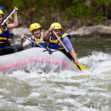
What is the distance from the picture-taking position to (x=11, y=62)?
6242mm

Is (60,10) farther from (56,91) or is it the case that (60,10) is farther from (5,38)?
(56,91)

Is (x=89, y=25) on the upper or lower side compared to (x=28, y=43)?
upper

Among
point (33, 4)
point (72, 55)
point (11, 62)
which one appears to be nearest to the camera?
point (11, 62)

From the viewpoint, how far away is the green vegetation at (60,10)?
62.1 feet

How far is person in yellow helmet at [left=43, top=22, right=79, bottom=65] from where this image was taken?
661 cm

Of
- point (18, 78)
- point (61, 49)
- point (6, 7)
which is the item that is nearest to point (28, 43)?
point (61, 49)

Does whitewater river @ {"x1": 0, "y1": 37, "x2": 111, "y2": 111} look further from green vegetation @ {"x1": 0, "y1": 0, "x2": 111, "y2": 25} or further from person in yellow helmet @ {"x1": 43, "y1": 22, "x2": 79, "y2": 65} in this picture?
green vegetation @ {"x1": 0, "y1": 0, "x2": 111, "y2": 25}

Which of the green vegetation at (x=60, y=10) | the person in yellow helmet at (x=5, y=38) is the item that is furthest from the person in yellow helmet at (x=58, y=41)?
the green vegetation at (x=60, y=10)

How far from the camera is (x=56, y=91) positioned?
505 cm

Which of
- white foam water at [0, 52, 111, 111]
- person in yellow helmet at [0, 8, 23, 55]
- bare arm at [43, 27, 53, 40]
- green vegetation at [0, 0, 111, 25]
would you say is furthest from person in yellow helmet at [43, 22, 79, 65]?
green vegetation at [0, 0, 111, 25]

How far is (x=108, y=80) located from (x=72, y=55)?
3.91 feet

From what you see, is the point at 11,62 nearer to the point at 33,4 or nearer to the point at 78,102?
the point at 78,102

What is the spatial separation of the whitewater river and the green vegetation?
1227 cm

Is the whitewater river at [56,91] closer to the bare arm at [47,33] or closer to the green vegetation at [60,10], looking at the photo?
the bare arm at [47,33]
